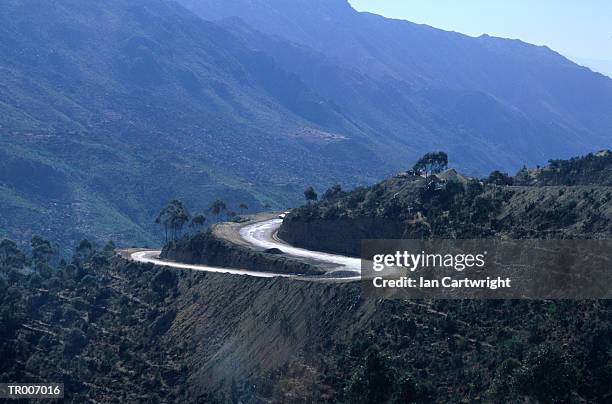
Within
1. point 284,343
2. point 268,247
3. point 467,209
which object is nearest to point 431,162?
point 268,247

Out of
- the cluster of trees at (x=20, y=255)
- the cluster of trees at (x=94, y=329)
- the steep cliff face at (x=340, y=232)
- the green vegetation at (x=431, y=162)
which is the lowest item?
the cluster of trees at (x=94, y=329)

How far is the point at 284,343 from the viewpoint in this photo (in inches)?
2601

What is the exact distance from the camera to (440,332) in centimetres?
5906

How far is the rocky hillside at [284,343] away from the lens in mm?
51688

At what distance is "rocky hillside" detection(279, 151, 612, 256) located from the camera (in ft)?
222

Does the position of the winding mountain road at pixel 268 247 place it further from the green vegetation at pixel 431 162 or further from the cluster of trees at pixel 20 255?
the green vegetation at pixel 431 162

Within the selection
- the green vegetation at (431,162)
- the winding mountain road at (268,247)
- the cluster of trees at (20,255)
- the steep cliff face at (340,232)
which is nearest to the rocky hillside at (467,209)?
the steep cliff face at (340,232)

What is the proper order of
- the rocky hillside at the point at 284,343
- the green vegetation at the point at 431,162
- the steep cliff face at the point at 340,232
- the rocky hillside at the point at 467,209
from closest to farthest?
the rocky hillside at the point at 284,343 < the rocky hillside at the point at 467,209 < the steep cliff face at the point at 340,232 < the green vegetation at the point at 431,162

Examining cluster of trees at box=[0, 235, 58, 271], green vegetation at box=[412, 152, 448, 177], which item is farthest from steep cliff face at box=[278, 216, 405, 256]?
cluster of trees at box=[0, 235, 58, 271]

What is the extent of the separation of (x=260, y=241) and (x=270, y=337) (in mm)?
26695

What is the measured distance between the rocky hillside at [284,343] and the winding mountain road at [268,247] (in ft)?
7.28

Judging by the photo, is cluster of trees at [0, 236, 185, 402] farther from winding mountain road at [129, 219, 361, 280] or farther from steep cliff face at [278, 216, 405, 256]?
steep cliff face at [278, 216, 405, 256]

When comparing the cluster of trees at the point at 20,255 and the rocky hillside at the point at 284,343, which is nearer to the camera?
the rocky hillside at the point at 284,343

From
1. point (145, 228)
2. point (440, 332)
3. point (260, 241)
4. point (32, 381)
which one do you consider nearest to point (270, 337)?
point (440, 332)
